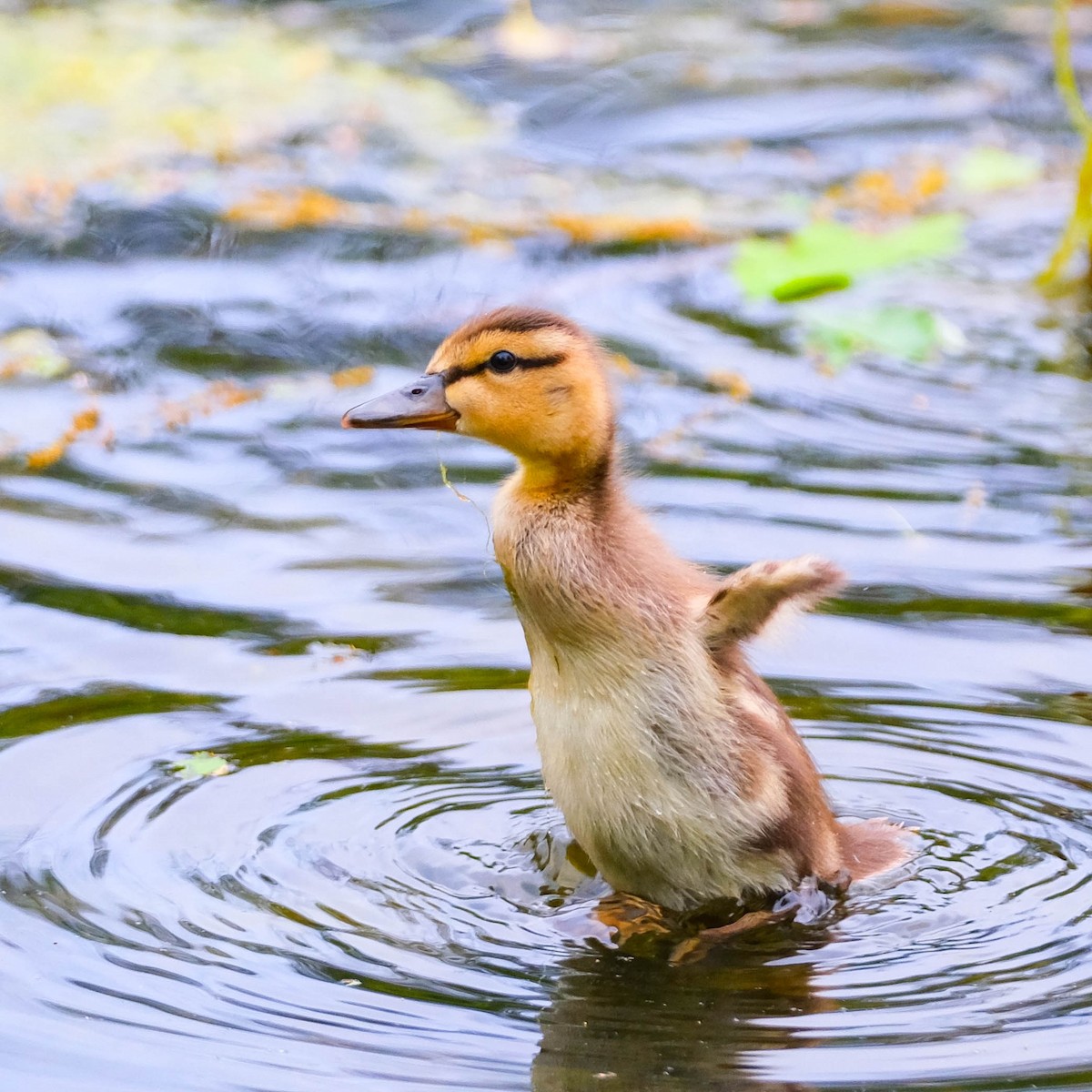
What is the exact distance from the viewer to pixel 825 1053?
436 centimetres

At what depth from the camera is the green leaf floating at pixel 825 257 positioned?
8750 millimetres

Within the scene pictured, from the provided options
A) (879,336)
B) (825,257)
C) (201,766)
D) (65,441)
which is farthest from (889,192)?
(201,766)

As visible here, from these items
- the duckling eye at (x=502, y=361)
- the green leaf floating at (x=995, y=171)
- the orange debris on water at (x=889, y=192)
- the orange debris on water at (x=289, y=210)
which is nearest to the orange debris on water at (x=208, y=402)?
the orange debris on water at (x=289, y=210)

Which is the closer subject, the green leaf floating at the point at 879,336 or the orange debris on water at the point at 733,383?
the orange debris on water at the point at 733,383

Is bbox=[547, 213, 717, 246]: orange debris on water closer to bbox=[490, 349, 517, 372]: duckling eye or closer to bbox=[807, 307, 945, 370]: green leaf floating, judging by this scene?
bbox=[807, 307, 945, 370]: green leaf floating

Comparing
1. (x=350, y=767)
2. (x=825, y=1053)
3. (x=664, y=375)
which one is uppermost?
(x=664, y=375)

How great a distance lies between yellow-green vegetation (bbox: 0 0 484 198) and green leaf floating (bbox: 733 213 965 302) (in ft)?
14.0

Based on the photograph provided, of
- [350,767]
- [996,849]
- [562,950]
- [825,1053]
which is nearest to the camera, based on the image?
[825,1053]

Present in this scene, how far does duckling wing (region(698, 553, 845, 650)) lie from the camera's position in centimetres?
476

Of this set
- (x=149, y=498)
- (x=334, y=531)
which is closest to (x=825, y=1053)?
(x=334, y=531)

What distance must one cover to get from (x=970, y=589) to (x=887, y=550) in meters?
0.44

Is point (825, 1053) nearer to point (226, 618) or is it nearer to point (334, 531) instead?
point (226, 618)

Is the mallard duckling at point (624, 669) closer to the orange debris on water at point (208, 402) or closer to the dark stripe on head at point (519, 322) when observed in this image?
the dark stripe on head at point (519, 322)

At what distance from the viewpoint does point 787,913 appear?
5.23 m
